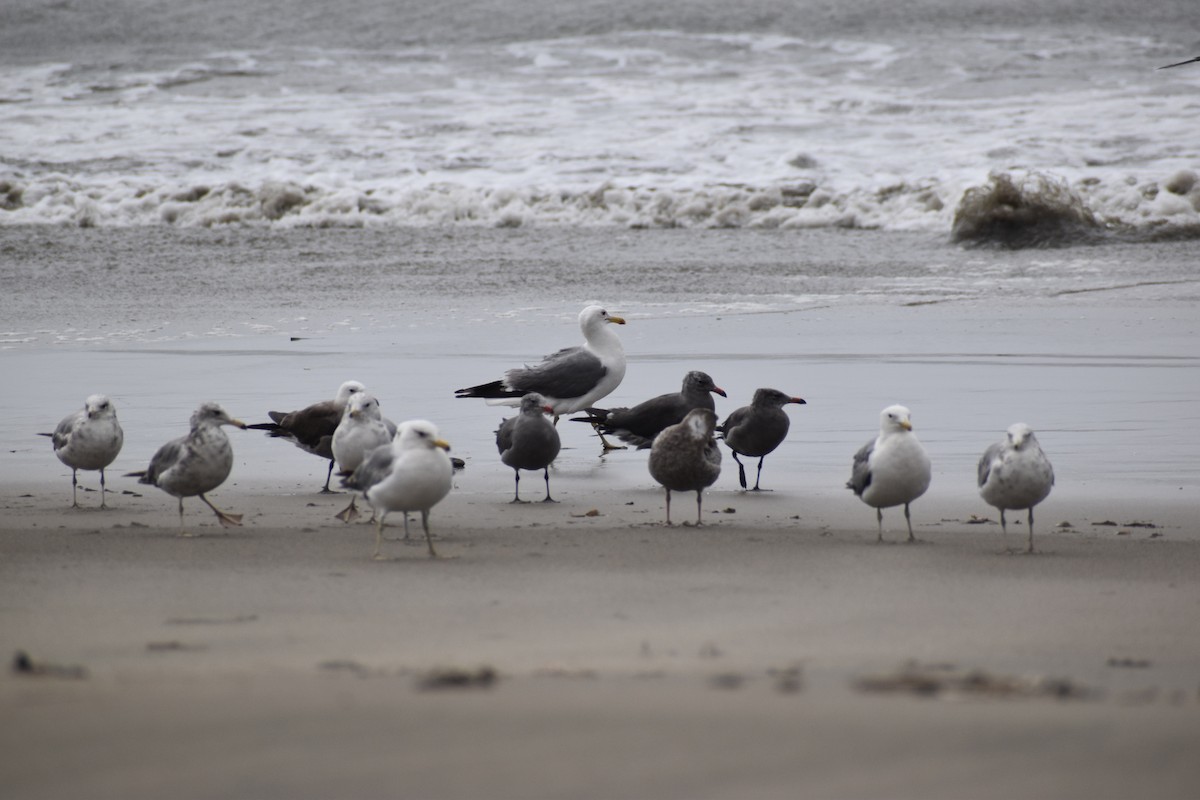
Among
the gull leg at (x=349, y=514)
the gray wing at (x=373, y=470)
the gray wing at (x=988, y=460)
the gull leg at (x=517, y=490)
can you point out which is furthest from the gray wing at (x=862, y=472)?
the gull leg at (x=349, y=514)

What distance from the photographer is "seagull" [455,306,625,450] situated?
841cm

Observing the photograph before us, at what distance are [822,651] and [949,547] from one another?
183 cm

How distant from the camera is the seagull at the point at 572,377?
8406mm

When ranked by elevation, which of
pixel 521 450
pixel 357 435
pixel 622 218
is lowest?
pixel 521 450

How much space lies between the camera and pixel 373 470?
5.55 m

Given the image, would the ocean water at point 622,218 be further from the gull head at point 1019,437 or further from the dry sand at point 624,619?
the gull head at point 1019,437

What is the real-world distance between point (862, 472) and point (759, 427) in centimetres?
122

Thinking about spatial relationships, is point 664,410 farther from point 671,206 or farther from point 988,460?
point 671,206

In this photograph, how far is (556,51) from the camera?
30.7m

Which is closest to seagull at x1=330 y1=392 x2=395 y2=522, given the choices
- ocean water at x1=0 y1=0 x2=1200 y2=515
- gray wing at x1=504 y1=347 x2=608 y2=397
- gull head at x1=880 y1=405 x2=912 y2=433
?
ocean water at x1=0 y1=0 x2=1200 y2=515

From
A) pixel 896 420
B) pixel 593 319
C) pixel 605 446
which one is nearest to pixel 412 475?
pixel 896 420

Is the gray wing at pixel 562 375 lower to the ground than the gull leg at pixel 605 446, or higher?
higher

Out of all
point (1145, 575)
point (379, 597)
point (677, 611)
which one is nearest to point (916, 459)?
point (1145, 575)

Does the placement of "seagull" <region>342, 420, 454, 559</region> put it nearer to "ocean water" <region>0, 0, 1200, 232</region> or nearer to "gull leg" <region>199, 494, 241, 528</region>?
"gull leg" <region>199, 494, 241, 528</region>
